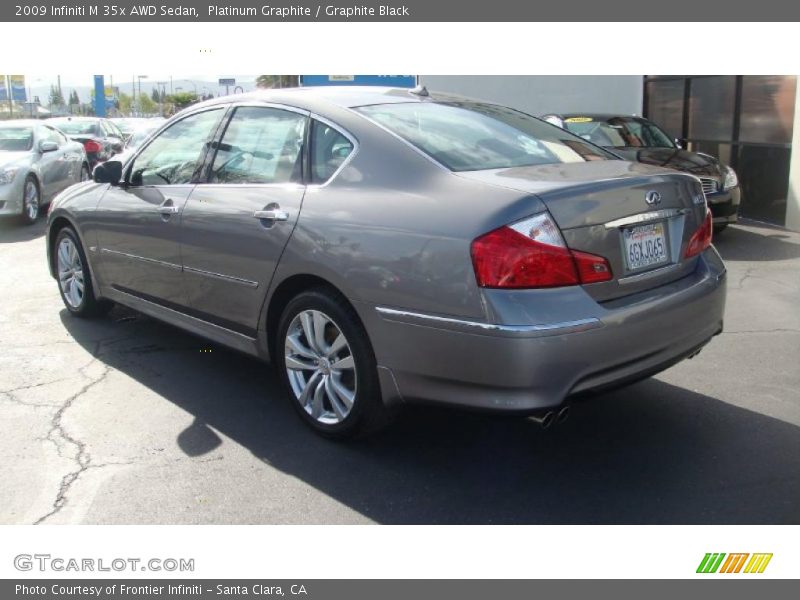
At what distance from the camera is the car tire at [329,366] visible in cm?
364

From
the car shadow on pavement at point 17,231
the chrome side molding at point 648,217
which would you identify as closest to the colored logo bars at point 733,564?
the chrome side molding at point 648,217

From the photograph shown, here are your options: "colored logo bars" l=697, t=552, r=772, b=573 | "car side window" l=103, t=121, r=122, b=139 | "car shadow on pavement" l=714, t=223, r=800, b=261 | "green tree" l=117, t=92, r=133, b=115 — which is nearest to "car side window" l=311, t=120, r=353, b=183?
"colored logo bars" l=697, t=552, r=772, b=573

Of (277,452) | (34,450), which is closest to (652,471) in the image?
(277,452)

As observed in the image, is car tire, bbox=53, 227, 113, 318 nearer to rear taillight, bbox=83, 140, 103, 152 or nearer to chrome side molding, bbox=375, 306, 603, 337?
chrome side molding, bbox=375, 306, 603, 337

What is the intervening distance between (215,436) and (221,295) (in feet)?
2.56

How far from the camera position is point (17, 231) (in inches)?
439

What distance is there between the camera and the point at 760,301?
6512mm

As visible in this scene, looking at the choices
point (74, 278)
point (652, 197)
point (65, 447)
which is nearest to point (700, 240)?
point (652, 197)

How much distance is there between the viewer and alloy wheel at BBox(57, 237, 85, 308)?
6066 mm

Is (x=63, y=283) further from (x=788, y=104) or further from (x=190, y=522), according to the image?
(x=788, y=104)

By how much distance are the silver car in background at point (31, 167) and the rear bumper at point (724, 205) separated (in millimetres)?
9084

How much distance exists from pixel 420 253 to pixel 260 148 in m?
1.48

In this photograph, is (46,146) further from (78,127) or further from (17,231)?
(78,127)

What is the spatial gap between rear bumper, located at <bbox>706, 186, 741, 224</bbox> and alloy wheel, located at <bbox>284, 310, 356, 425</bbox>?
646 cm
